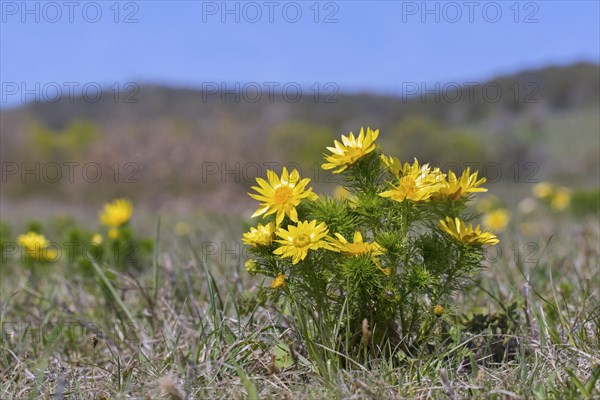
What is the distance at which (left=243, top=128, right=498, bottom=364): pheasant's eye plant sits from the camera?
4.86 feet

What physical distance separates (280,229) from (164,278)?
132cm

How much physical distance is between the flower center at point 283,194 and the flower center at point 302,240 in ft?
0.36

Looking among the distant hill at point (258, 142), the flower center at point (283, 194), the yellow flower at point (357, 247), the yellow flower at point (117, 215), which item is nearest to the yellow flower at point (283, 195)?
the flower center at point (283, 194)

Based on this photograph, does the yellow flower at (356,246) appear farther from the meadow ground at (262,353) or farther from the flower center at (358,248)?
the meadow ground at (262,353)

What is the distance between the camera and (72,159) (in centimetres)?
1371

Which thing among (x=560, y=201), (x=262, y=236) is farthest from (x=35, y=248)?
(x=560, y=201)

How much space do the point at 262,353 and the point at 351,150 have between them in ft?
1.89

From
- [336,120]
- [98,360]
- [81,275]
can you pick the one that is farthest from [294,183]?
[336,120]

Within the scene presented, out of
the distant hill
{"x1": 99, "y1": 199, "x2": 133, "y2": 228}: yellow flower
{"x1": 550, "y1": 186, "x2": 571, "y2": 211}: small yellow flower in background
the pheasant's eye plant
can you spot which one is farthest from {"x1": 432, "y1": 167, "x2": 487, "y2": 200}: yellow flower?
the distant hill

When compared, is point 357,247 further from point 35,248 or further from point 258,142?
point 258,142

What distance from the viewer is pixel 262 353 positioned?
171 cm

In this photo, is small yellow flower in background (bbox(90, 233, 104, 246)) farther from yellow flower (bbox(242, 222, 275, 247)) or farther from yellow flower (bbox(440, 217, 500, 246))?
yellow flower (bbox(440, 217, 500, 246))

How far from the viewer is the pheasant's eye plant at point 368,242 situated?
148 centimetres

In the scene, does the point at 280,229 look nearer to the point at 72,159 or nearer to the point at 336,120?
the point at 72,159
